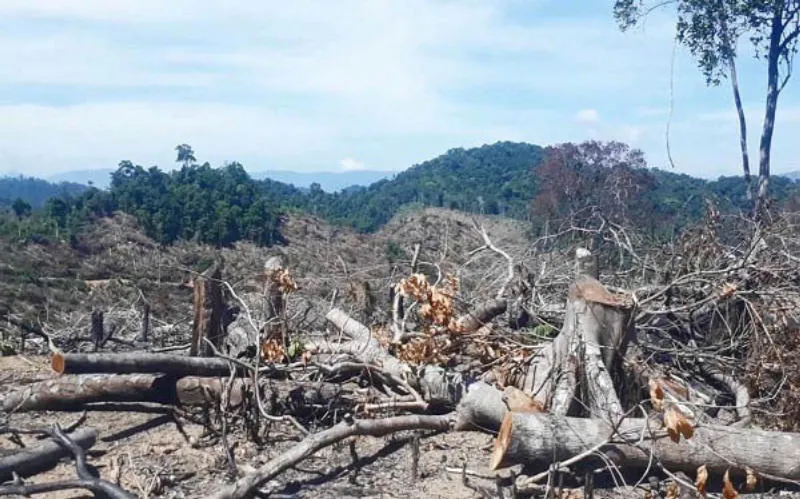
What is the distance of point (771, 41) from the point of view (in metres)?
12.2

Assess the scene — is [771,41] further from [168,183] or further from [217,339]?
[168,183]

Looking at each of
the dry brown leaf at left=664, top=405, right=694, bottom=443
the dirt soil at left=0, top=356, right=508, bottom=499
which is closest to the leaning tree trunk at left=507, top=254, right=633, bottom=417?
the dirt soil at left=0, top=356, right=508, bottom=499

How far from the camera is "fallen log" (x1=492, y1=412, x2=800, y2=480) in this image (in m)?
4.20

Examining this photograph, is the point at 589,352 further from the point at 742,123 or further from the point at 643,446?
the point at 742,123

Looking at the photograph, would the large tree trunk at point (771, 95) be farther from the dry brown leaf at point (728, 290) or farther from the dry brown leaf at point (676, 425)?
the dry brown leaf at point (676, 425)

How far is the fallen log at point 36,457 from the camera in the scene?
429 centimetres

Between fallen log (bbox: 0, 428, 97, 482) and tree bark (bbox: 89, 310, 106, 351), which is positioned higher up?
tree bark (bbox: 89, 310, 106, 351)

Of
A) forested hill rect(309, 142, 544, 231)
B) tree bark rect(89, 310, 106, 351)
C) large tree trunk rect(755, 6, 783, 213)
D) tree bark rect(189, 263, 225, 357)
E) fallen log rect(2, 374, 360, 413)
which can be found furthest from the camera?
forested hill rect(309, 142, 544, 231)

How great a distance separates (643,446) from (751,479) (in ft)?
1.74

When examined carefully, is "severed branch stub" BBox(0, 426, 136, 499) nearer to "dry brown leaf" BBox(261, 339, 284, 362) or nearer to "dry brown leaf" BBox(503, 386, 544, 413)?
"dry brown leaf" BBox(261, 339, 284, 362)

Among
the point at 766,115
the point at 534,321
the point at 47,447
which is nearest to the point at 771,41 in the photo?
the point at 766,115

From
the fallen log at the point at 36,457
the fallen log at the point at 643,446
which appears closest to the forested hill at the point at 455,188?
the fallen log at the point at 643,446

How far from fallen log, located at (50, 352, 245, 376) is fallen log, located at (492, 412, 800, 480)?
2196 mm

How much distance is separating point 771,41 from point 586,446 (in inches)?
395
